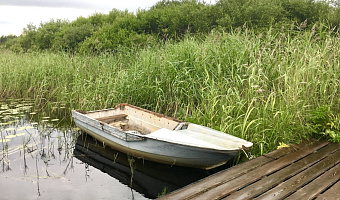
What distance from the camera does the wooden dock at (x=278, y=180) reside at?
9.44 ft

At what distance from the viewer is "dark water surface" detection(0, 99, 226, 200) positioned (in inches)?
159

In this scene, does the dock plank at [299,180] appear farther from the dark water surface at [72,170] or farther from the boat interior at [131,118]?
the boat interior at [131,118]

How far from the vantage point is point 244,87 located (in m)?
5.13

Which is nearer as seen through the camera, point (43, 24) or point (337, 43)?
point (337, 43)

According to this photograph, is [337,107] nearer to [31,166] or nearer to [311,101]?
[311,101]

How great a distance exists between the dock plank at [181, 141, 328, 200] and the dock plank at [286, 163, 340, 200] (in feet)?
1.31

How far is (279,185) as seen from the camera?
3.05 m

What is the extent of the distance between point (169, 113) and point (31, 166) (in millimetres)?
2437

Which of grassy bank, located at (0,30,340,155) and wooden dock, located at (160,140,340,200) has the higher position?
grassy bank, located at (0,30,340,155)

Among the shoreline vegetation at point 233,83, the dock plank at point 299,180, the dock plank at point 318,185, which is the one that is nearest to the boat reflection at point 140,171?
the shoreline vegetation at point 233,83

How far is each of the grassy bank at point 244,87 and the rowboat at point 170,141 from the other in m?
0.37

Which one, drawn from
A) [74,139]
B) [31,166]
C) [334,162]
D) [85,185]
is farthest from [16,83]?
[334,162]

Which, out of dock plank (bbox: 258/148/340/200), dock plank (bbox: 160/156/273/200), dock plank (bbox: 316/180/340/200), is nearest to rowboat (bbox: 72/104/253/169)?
dock plank (bbox: 160/156/273/200)

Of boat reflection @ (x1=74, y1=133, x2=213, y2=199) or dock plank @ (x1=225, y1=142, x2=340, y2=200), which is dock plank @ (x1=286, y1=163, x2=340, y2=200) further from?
boat reflection @ (x1=74, y1=133, x2=213, y2=199)
